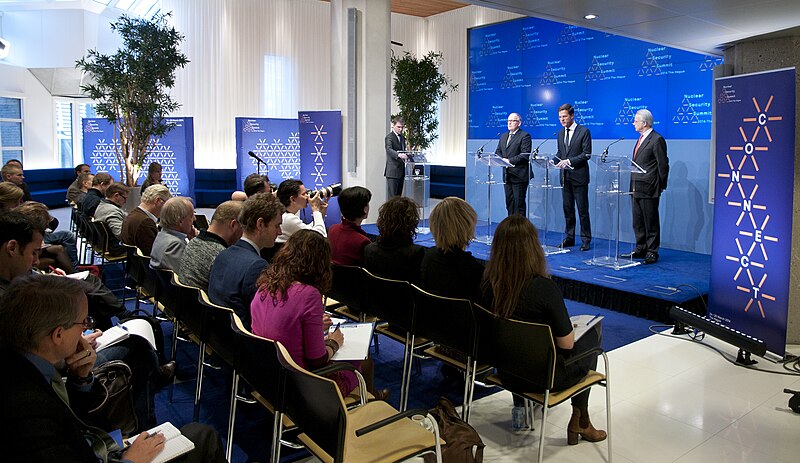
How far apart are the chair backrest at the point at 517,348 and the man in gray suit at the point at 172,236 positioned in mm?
2153

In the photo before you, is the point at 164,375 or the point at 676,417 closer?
the point at 164,375

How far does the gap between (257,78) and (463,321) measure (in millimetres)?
11922

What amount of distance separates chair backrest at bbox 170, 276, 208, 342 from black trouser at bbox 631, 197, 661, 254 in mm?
5383

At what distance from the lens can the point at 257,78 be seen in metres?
13.8

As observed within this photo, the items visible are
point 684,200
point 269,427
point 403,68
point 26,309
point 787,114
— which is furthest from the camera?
point 403,68

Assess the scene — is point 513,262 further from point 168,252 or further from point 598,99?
point 598,99

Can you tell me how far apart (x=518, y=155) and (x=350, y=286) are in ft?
15.4

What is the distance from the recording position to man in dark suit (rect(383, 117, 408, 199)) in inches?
356

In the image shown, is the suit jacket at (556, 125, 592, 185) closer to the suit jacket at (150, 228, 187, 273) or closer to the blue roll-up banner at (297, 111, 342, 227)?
the blue roll-up banner at (297, 111, 342, 227)

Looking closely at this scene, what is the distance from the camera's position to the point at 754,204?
4.32m

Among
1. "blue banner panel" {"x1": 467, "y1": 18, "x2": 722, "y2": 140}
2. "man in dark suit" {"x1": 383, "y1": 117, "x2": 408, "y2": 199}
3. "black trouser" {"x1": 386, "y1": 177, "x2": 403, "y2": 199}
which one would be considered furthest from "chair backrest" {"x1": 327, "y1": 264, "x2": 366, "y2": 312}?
"blue banner panel" {"x1": 467, "y1": 18, "x2": 722, "y2": 140}

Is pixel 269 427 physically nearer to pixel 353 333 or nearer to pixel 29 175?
pixel 353 333

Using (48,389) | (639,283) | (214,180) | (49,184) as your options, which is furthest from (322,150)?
(48,389)

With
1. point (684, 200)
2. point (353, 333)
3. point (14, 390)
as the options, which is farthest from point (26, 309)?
point (684, 200)
